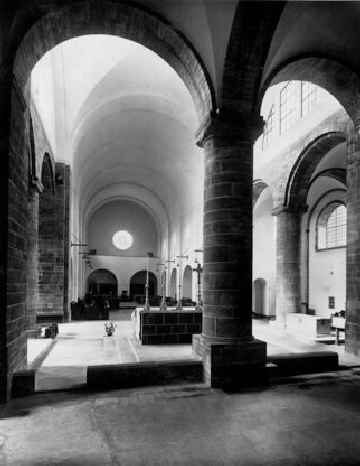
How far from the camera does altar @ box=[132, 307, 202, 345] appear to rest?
31.5ft

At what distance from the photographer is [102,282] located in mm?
34031

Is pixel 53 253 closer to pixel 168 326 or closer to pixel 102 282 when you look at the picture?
pixel 168 326

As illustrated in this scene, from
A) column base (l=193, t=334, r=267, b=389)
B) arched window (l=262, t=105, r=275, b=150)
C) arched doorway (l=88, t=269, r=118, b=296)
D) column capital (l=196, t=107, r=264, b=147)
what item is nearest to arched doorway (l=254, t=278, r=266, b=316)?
arched window (l=262, t=105, r=275, b=150)

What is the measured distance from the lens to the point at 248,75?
6.90 m

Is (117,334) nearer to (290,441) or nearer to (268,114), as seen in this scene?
(290,441)

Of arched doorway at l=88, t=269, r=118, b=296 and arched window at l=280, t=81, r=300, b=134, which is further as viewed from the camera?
arched doorway at l=88, t=269, r=118, b=296

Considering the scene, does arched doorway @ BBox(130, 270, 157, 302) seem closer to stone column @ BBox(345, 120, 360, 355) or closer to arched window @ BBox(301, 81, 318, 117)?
arched window @ BBox(301, 81, 318, 117)

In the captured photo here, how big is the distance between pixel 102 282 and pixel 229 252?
28.8 meters

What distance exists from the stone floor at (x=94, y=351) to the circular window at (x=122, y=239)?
22.8 metres

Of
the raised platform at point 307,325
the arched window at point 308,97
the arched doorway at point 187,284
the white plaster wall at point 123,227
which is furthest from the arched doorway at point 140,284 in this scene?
the arched window at point 308,97

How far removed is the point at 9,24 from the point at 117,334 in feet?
27.4

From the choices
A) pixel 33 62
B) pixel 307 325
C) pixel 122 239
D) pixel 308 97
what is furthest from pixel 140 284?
pixel 33 62

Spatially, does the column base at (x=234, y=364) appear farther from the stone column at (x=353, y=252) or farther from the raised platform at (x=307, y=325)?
Answer: the raised platform at (x=307, y=325)

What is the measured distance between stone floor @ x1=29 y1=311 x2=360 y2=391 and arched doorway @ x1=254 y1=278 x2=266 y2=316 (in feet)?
29.2
